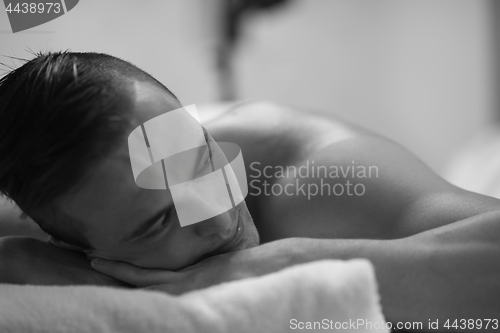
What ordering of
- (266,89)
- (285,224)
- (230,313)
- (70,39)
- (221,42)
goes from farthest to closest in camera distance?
(266,89)
(221,42)
(70,39)
(285,224)
(230,313)

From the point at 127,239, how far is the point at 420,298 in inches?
10.3

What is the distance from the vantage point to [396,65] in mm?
2059

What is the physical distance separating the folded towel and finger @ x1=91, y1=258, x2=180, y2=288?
84 mm

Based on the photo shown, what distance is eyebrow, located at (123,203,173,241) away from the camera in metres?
0.47

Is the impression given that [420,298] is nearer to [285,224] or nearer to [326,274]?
[326,274]

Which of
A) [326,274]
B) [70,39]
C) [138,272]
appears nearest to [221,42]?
[70,39]

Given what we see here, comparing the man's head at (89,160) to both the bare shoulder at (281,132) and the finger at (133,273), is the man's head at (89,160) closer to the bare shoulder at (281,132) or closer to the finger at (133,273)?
the finger at (133,273)

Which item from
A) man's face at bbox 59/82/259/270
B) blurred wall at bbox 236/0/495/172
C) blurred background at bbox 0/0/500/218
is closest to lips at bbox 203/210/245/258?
man's face at bbox 59/82/259/270

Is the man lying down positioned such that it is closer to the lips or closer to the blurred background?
the lips

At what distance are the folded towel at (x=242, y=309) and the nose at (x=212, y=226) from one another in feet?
0.32

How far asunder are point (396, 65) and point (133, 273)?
1773 mm

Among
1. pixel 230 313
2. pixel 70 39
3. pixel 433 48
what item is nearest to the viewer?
pixel 230 313

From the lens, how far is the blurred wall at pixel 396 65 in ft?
6.49

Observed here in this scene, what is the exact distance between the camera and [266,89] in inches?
75.7
